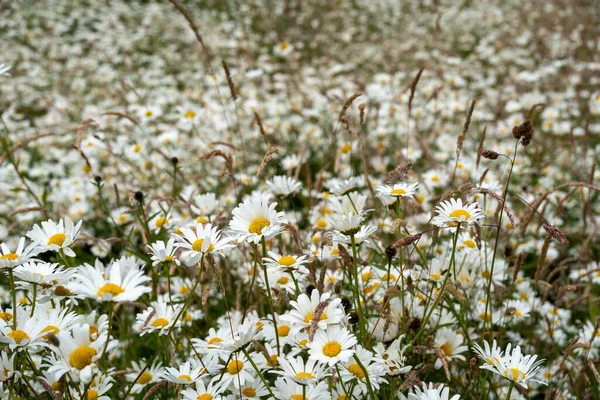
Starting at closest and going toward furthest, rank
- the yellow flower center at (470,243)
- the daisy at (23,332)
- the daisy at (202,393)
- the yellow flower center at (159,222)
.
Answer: the daisy at (23,332)
the daisy at (202,393)
the yellow flower center at (470,243)
the yellow flower center at (159,222)

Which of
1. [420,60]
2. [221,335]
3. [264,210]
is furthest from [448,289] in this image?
[420,60]

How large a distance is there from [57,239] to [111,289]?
19.1 inches

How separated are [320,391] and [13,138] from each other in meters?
4.94

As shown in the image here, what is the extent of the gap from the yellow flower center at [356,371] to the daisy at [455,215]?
41cm

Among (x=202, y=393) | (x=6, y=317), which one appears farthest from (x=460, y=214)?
(x=6, y=317)

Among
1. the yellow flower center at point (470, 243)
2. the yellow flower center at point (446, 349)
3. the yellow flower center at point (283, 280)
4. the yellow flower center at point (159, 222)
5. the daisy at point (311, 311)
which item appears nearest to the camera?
the daisy at point (311, 311)

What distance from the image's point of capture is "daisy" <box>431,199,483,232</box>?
1451 millimetres

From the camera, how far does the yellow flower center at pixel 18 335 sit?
127 cm

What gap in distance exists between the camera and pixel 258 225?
153 centimetres

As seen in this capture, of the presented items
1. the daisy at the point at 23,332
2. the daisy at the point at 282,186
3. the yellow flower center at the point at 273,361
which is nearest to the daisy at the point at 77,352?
the daisy at the point at 23,332

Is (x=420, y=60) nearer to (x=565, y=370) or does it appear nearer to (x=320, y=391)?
(x=565, y=370)

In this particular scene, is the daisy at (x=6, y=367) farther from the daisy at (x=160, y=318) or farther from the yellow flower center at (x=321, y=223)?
the yellow flower center at (x=321, y=223)

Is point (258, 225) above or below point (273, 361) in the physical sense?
above

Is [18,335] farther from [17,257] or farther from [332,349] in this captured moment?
[332,349]
